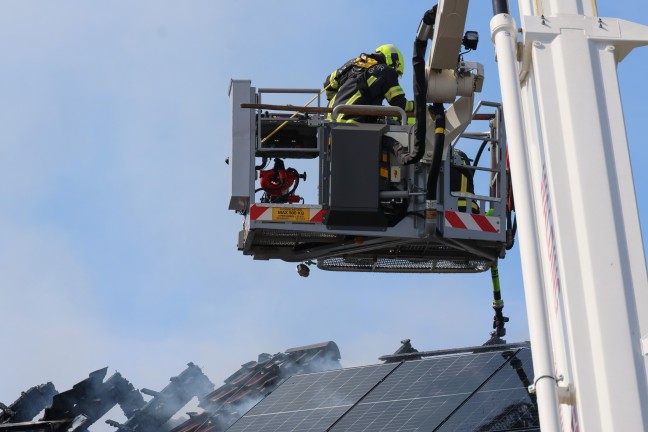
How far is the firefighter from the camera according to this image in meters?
11.0

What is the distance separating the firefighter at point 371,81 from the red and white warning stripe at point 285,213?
0.82m

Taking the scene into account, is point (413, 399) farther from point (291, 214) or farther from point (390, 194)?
point (291, 214)

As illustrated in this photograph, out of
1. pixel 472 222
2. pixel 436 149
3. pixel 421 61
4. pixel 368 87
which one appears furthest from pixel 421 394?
pixel 421 61

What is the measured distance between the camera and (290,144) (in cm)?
1123

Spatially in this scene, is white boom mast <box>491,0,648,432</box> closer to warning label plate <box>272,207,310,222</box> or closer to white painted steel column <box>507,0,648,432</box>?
white painted steel column <box>507,0,648,432</box>

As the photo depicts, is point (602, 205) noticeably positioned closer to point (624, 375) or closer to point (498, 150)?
point (624, 375)

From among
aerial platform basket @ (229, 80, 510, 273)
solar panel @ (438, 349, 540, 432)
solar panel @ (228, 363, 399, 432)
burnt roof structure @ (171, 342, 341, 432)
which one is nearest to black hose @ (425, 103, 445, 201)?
aerial platform basket @ (229, 80, 510, 273)

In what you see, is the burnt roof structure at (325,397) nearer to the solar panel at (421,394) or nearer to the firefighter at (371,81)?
the solar panel at (421,394)

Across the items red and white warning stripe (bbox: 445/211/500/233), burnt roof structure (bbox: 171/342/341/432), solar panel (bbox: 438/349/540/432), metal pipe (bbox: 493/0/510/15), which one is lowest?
solar panel (bbox: 438/349/540/432)

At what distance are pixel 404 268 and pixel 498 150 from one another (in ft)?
4.63

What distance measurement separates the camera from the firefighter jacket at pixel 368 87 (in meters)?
11.0

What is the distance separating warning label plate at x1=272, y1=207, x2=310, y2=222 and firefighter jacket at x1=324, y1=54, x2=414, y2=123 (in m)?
0.84

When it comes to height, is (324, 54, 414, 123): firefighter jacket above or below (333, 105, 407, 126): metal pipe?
above

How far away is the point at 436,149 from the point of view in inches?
396
